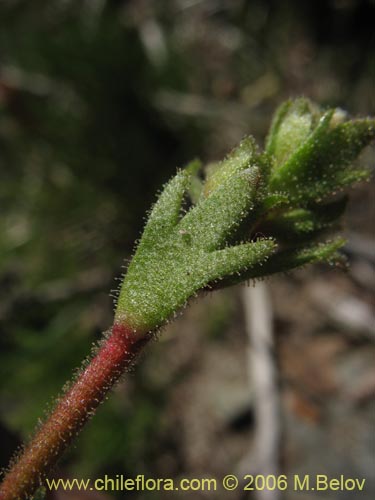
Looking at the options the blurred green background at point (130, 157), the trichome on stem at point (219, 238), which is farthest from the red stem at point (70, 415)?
the blurred green background at point (130, 157)

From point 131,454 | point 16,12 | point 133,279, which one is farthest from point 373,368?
point 16,12

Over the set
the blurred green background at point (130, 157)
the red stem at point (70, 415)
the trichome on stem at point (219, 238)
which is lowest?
the red stem at point (70, 415)

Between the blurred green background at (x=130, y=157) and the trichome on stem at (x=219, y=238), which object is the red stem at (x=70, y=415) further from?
the blurred green background at (x=130, y=157)

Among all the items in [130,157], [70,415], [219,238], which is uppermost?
[130,157]

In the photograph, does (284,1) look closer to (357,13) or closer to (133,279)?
(357,13)

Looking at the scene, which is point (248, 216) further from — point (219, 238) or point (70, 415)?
point (70, 415)

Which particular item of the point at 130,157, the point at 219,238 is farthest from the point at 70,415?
the point at 130,157

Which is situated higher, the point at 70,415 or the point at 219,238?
the point at 219,238
